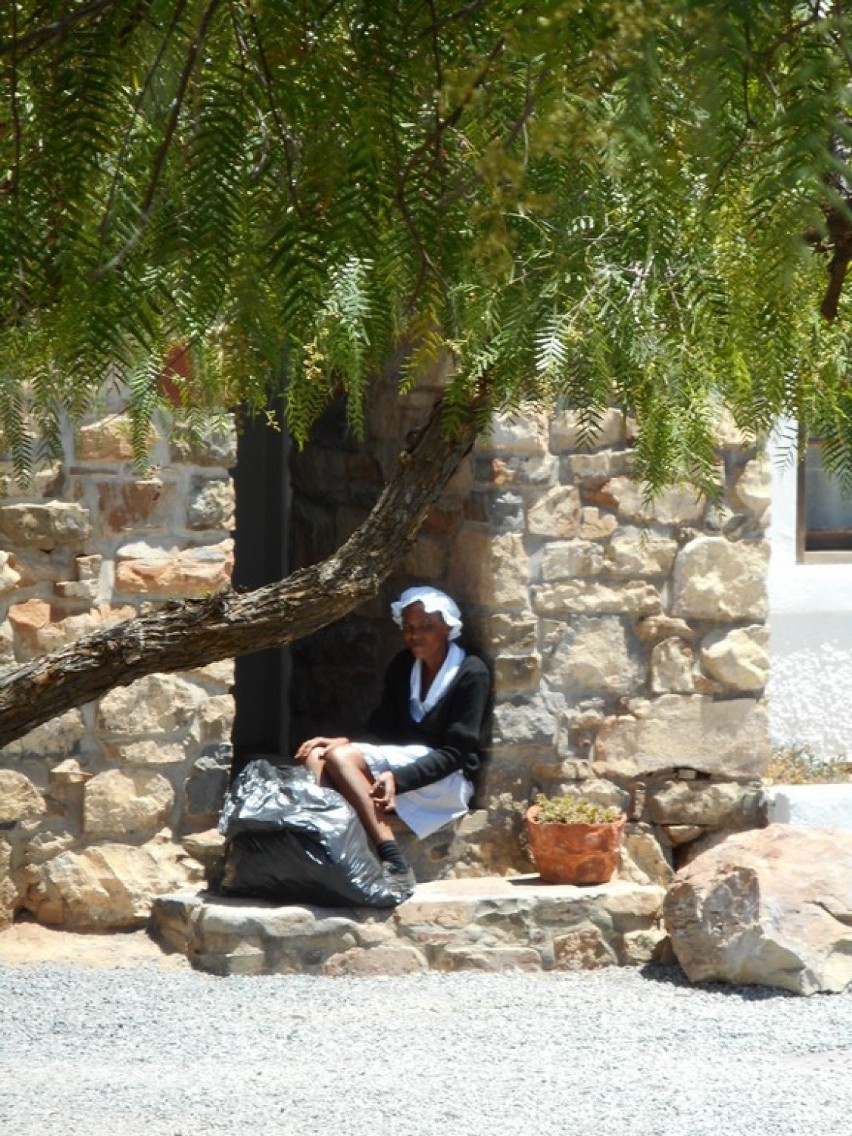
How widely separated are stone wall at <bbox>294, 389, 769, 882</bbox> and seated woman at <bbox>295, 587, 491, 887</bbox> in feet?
0.49

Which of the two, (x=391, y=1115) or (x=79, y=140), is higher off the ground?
(x=79, y=140)

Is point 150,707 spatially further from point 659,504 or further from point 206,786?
point 659,504

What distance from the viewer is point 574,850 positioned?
6.75 m

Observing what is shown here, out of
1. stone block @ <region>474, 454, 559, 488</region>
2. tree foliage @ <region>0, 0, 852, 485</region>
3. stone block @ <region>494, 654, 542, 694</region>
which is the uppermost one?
tree foliage @ <region>0, 0, 852, 485</region>

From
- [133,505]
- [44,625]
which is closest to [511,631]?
[133,505]

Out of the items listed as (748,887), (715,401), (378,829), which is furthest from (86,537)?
(715,401)

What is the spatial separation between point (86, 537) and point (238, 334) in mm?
3959

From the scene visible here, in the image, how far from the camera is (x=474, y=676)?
270 inches

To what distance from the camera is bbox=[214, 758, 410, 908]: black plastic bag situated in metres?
6.38

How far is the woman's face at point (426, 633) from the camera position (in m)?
6.94

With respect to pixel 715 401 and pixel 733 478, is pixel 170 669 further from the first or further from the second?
pixel 733 478

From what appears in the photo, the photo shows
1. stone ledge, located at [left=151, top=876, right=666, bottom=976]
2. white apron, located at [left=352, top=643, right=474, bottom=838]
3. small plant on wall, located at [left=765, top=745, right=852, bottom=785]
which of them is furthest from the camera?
small plant on wall, located at [left=765, top=745, right=852, bottom=785]

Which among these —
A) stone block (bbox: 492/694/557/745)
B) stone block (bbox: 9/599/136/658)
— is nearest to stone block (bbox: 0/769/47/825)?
stone block (bbox: 9/599/136/658)

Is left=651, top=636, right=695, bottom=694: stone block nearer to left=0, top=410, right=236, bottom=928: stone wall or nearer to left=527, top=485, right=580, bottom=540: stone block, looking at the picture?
left=527, top=485, right=580, bottom=540: stone block
